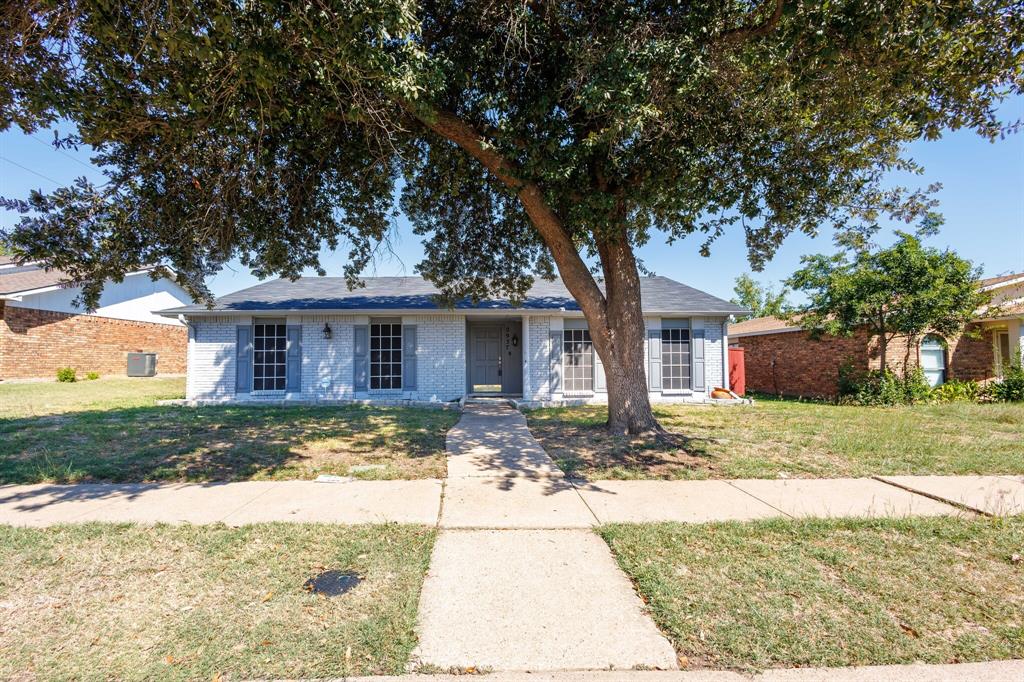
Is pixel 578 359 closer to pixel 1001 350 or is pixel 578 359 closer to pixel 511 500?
pixel 511 500

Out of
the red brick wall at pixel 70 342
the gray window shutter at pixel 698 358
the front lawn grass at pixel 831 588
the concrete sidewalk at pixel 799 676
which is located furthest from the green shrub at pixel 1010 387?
the red brick wall at pixel 70 342

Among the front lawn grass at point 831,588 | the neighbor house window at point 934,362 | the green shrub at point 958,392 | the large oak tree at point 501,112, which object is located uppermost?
the large oak tree at point 501,112

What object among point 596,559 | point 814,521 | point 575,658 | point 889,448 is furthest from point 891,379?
point 575,658

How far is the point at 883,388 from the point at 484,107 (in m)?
13.5

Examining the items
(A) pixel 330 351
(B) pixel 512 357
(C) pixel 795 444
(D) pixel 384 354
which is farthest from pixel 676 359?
(A) pixel 330 351

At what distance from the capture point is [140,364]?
22.4m

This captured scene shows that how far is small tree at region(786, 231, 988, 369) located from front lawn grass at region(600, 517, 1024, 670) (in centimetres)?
1043

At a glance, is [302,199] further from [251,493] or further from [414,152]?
[251,493]

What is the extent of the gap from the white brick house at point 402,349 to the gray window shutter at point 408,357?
0.03 meters

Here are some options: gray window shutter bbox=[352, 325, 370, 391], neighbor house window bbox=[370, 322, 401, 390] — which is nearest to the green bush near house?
neighbor house window bbox=[370, 322, 401, 390]

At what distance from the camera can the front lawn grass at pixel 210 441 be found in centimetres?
584

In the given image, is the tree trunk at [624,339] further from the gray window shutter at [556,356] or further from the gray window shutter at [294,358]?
the gray window shutter at [294,358]

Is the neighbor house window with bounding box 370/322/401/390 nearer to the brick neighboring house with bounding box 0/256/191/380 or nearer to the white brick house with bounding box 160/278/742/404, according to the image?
the white brick house with bounding box 160/278/742/404

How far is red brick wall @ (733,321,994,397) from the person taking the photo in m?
14.3
